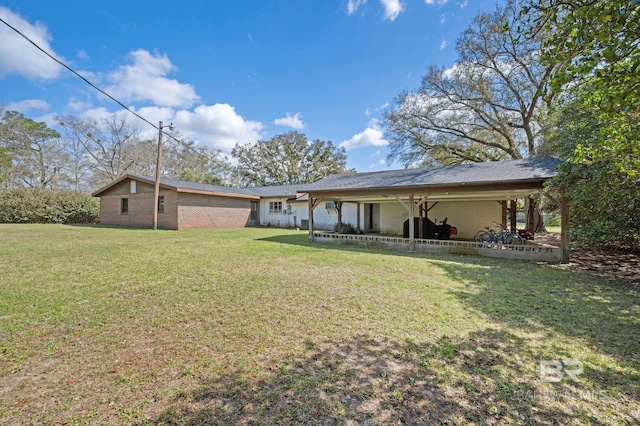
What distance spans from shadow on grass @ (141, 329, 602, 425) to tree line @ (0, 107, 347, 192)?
2594cm

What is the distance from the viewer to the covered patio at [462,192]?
753cm

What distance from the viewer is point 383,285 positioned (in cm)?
504

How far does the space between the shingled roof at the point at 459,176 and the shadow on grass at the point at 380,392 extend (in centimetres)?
608

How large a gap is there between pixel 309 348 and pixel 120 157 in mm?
36361

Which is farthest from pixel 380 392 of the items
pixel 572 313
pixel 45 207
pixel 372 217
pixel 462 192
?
pixel 45 207

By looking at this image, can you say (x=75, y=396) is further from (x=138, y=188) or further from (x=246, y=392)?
(x=138, y=188)

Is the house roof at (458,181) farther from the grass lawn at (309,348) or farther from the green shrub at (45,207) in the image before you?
the green shrub at (45,207)

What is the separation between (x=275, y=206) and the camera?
67.9 feet

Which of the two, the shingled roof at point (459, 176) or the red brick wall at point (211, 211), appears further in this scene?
the red brick wall at point (211, 211)

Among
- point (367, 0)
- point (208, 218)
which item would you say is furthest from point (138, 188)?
point (367, 0)

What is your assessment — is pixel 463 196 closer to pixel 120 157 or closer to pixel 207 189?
pixel 207 189

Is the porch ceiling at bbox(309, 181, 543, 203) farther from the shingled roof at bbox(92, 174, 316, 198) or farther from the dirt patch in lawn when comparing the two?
the shingled roof at bbox(92, 174, 316, 198)

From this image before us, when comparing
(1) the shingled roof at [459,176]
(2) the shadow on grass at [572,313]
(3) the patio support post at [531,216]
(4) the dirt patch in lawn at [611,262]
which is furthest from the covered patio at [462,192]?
(2) the shadow on grass at [572,313]

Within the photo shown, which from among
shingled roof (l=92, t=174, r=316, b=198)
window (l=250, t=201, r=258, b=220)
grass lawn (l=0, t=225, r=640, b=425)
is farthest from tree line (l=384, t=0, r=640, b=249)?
window (l=250, t=201, r=258, b=220)
